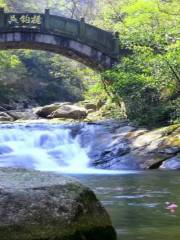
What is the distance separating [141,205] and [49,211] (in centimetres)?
358

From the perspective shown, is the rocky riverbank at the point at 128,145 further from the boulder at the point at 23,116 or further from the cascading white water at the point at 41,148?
the boulder at the point at 23,116

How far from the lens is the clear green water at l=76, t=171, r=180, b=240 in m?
5.85

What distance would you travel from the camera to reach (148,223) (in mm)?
6336

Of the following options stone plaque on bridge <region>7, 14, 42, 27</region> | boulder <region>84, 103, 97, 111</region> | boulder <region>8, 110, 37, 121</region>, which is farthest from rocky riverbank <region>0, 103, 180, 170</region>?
boulder <region>84, 103, 97, 111</region>

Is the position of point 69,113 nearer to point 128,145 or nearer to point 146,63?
point 146,63

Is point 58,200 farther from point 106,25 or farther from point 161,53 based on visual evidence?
point 106,25

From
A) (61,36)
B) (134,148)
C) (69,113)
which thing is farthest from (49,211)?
(69,113)

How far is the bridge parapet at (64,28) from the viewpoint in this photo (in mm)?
29469

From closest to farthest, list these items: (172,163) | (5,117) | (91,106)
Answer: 1. (172,163)
2. (5,117)
3. (91,106)

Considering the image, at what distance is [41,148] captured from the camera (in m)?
21.0

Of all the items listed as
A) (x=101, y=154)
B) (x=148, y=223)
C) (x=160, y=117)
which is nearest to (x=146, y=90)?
(x=160, y=117)

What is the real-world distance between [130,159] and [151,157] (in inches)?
28.8

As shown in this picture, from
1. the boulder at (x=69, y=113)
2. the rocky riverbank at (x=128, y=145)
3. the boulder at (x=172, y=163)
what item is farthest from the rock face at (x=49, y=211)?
the boulder at (x=69, y=113)

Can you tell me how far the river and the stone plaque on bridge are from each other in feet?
27.9
